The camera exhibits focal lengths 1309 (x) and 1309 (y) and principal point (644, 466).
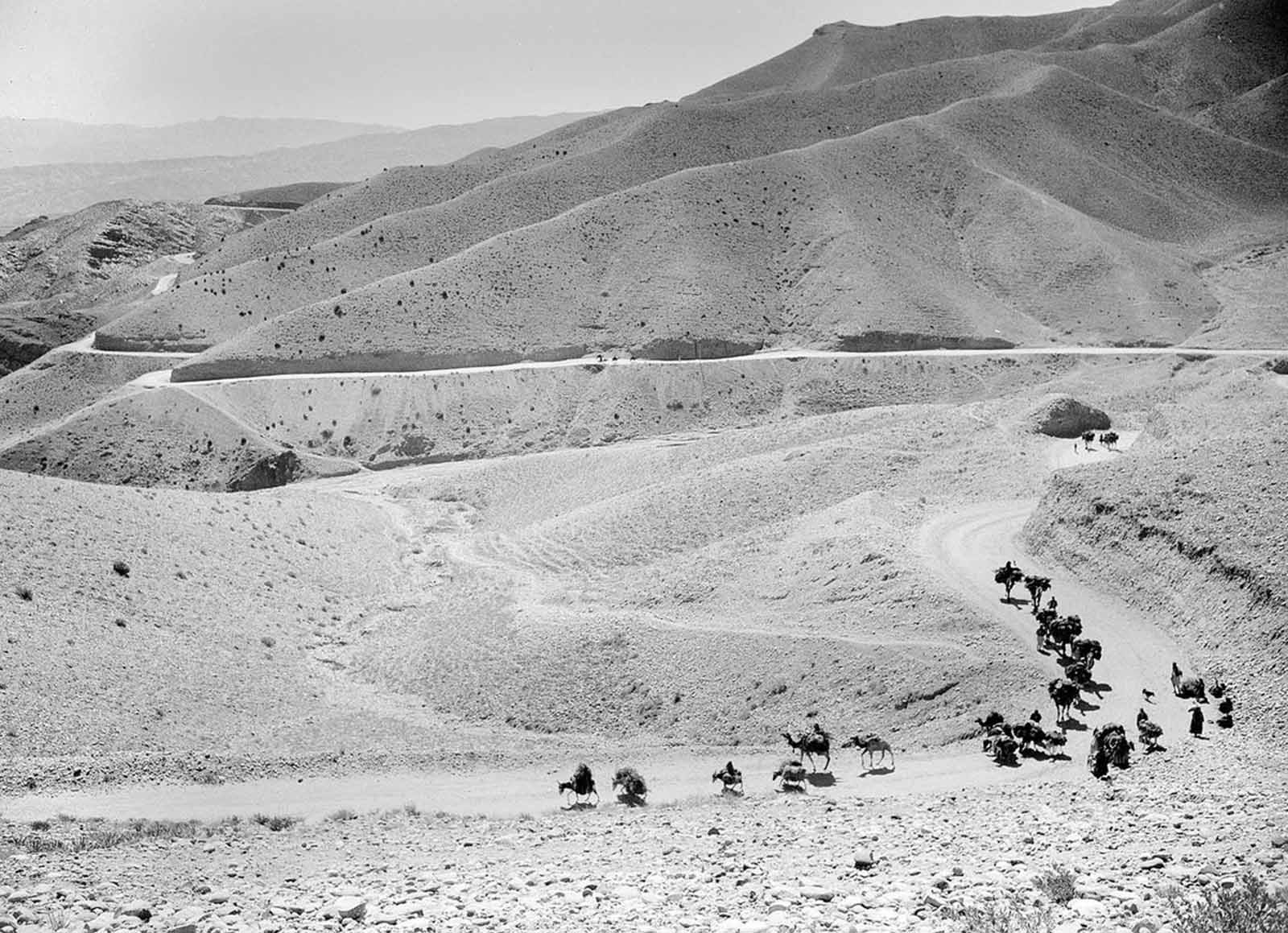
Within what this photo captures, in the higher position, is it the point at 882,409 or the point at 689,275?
the point at 689,275

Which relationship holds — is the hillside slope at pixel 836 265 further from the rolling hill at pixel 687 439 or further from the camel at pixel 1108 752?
the camel at pixel 1108 752

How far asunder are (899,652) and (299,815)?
43.2ft

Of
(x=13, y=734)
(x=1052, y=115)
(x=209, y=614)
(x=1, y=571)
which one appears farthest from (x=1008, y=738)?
(x=1052, y=115)

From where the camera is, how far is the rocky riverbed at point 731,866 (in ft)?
44.9

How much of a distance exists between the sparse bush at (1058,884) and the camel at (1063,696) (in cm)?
1066

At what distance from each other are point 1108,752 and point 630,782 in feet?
27.2

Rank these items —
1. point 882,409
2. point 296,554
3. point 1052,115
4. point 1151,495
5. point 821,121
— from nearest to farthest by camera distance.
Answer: point 1151,495
point 296,554
point 882,409
point 1052,115
point 821,121

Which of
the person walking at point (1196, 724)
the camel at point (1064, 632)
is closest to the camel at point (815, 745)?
the camel at point (1064, 632)

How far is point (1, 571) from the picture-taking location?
3503cm

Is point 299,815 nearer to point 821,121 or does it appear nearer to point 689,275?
point 689,275

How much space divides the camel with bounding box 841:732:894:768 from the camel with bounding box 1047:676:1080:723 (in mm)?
3200

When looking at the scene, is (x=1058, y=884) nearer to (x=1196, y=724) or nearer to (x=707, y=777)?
(x=1196, y=724)

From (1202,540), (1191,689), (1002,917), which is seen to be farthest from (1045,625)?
(1002,917)

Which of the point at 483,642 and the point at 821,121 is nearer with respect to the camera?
the point at 483,642
